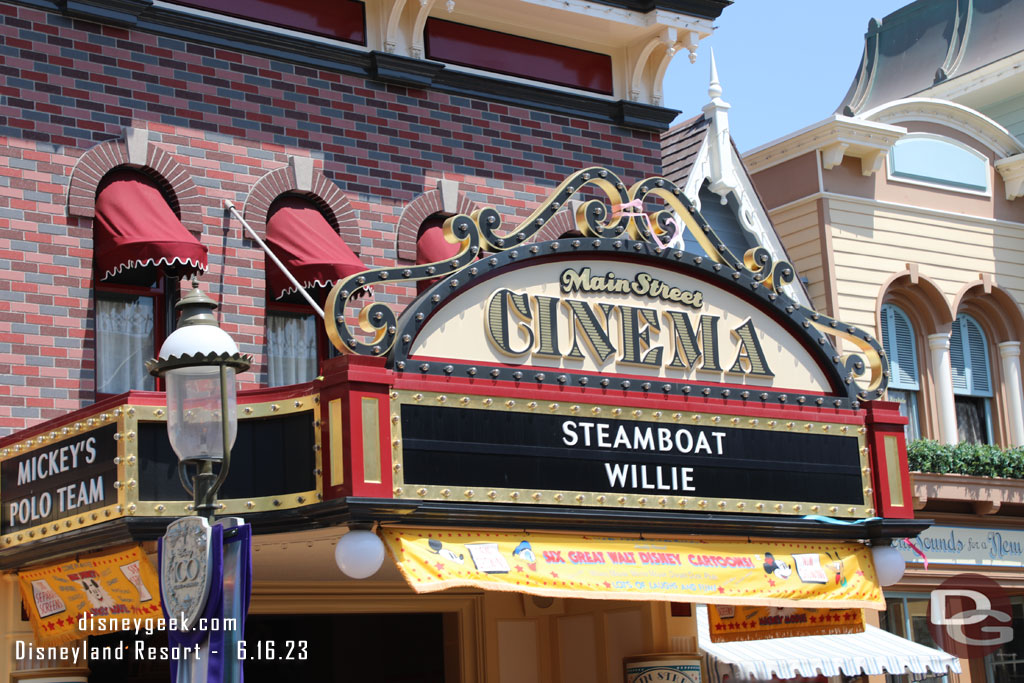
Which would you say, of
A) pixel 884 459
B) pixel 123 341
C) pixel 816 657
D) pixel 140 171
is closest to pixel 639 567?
pixel 816 657

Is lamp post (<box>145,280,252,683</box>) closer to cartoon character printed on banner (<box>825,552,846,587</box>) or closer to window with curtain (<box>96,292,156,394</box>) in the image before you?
window with curtain (<box>96,292,156,394</box>)

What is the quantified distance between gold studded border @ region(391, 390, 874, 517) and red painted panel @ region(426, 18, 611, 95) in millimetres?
5462

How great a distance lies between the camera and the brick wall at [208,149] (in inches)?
532

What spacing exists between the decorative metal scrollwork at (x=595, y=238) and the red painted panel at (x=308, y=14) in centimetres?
331

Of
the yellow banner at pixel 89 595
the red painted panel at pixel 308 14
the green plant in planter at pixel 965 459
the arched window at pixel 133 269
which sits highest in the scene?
the red painted panel at pixel 308 14

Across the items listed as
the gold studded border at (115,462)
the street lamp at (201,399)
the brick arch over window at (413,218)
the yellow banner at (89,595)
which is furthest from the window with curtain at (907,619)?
the street lamp at (201,399)

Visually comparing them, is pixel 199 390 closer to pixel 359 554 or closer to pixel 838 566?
pixel 359 554

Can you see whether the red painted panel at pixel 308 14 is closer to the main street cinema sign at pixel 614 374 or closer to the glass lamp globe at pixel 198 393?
the main street cinema sign at pixel 614 374

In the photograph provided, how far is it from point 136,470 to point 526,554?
3.12m

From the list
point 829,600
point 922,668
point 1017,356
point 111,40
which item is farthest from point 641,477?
point 1017,356

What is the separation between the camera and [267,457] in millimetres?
11625

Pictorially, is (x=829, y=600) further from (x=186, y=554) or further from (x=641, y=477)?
(x=186, y=554)

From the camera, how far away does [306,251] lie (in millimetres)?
→ 14609

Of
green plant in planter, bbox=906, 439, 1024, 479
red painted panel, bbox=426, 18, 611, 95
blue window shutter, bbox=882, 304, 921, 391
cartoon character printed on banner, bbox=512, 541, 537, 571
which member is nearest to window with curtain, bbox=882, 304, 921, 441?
blue window shutter, bbox=882, 304, 921, 391
